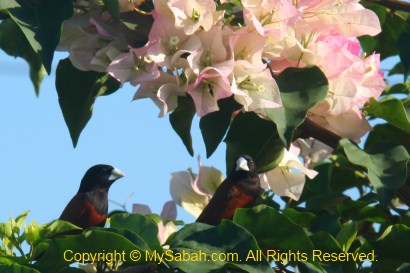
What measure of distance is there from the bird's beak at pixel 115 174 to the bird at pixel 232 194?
2.90 ft

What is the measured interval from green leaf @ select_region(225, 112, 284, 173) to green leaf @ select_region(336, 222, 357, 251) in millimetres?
219

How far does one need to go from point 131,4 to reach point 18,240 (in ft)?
1.61

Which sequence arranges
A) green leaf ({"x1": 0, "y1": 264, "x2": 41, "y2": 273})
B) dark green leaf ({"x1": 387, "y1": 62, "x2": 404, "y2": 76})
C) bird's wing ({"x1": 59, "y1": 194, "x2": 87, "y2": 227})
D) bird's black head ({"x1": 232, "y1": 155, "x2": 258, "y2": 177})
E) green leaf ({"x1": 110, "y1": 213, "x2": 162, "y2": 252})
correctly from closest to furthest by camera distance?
1. green leaf ({"x1": 0, "y1": 264, "x2": 41, "y2": 273})
2. green leaf ({"x1": 110, "y1": 213, "x2": 162, "y2": 252})
3. bird's black head ({"x1": 232, "y1": 155, "x2": 258, "y2": 177})
4. bird's wing ({"x1": 59, "y1": 194, "x2": 87, "y2": 227})
5. dark green leaf ({"x1": 387, "y1": 62, "x2": 404, "y2": 76})

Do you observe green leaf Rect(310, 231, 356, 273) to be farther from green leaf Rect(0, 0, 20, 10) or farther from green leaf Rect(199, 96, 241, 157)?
green leaf Rect(0, 0, 20, 10)

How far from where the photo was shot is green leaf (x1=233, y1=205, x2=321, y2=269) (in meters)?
1.67

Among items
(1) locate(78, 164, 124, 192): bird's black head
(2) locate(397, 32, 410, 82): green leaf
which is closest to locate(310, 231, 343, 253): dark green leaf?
(2) locate(397, 32, 410, 82): green leaf

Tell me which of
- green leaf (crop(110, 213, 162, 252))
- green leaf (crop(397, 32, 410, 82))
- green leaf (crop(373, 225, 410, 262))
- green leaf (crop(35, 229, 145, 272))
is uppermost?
green leaf (crop(35, 229, 145, 272))

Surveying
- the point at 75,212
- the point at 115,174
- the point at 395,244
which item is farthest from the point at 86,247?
the point at 115,174

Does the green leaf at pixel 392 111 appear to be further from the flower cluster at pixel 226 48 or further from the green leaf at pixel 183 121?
the green leaf at pixel 183 121

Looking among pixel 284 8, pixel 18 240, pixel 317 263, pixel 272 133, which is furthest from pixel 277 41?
pixel 18 240

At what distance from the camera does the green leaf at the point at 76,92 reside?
76.5 inches

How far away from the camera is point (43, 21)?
1.72m

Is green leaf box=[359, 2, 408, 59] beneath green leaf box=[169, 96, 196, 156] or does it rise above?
beneath

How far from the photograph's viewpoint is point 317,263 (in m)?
1.66
